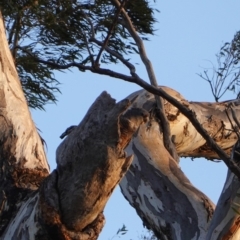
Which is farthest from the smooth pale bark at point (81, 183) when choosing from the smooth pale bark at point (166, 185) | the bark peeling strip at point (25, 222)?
the smooth pale bark at point (166, 185)

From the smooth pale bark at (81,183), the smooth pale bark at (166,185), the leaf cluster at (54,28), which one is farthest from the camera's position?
the leaf cluster at (54,28)

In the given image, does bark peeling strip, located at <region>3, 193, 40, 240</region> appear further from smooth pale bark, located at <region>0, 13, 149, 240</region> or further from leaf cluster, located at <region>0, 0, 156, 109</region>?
leaf cluster, located at <region>0, 0, 156, 109</region>

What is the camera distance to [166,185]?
2.19 metres

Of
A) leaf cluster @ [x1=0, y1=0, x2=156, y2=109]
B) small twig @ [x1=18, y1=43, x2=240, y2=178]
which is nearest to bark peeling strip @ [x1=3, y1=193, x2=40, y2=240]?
small twig @ [x1=18, y1=43, x2=240, y2=178]

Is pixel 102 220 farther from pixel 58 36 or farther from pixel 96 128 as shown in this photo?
pixel 58 36

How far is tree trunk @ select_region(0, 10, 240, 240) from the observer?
1.37 m

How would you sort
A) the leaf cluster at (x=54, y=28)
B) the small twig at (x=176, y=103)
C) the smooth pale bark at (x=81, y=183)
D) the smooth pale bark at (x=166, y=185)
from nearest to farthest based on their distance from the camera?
the smooth pale bark at (x=81, y=183), the small twig at (x=176, y=103), the smooth pale bark at (x=166, y=185), the leaf cluster at (x=54, y=28)

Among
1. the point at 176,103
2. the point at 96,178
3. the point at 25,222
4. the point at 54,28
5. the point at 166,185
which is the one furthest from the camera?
the point at 54,28

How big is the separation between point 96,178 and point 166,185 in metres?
0.84

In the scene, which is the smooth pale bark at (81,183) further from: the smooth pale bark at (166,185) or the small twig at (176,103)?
the smooth pale bark at (166,185)

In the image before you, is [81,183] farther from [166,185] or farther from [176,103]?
[166,185]

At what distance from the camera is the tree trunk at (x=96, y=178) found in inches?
53.7

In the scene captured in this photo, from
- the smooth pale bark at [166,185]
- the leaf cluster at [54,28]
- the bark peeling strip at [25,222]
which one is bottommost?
the bark peeling strip at [25,222]

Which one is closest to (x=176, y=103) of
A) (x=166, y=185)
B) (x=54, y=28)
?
(x=166, y=185)
